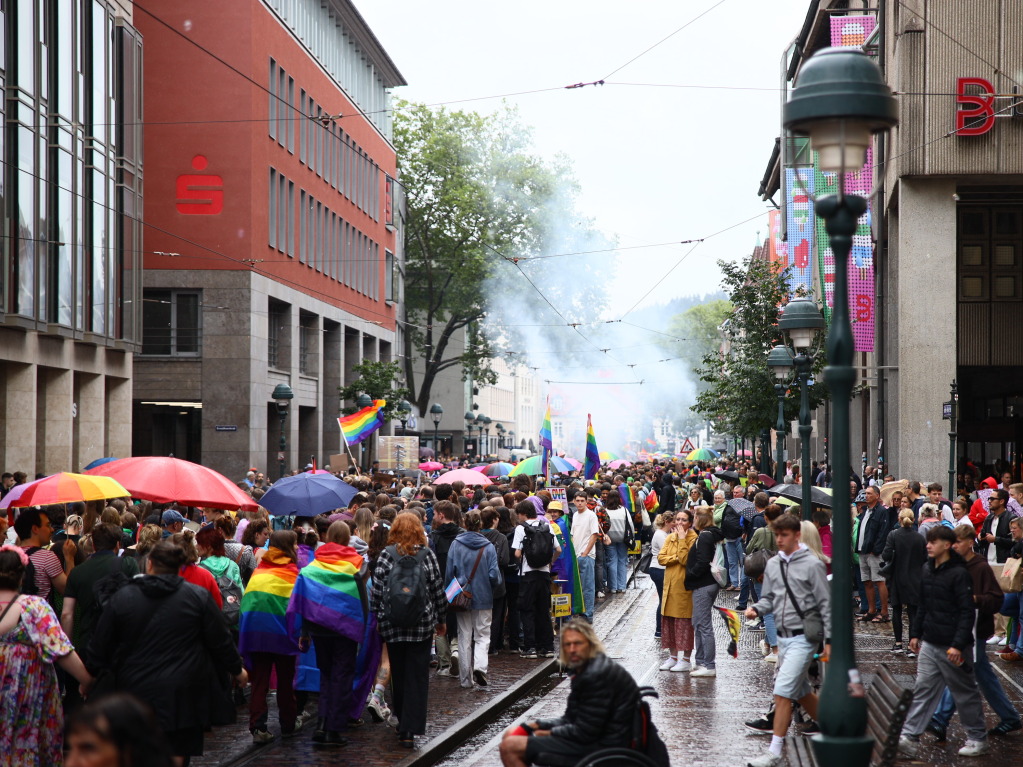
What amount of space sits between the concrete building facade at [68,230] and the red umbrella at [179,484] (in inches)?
523

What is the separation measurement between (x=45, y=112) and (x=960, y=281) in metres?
23.1

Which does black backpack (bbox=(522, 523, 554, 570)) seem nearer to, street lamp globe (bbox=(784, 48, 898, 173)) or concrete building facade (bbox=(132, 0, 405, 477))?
street lamp globe (bbox=(784, 48, 898, 173))

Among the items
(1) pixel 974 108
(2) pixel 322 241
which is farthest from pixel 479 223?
(1) pixel 974 108

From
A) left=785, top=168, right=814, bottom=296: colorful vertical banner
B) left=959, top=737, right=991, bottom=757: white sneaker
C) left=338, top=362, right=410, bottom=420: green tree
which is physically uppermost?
left=785, top=168, right=814, bottom=296: colorful vertical banner

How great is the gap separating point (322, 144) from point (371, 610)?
4012 centimetres

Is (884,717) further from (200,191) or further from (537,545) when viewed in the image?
(200,191)

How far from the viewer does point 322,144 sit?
48375 mm

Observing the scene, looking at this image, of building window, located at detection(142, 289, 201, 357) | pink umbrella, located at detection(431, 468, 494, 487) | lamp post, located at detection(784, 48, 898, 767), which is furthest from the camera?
building window, located at detection(142, 289, 201, 357)

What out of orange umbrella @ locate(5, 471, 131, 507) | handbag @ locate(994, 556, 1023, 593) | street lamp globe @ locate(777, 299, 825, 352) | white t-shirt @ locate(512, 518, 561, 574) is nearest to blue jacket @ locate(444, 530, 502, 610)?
white t-shirt @ locate(512, 518, 561, 574)

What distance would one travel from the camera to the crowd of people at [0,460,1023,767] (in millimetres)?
7391

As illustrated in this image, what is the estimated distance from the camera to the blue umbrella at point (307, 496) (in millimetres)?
14805

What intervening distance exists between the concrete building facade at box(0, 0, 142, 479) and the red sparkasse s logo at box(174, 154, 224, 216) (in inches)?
181

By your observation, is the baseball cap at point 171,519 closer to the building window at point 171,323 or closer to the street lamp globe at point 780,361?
the street lamp globe at point 780,361

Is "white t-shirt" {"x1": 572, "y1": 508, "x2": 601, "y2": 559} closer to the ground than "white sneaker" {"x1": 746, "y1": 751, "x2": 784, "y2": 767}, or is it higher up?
higher up
